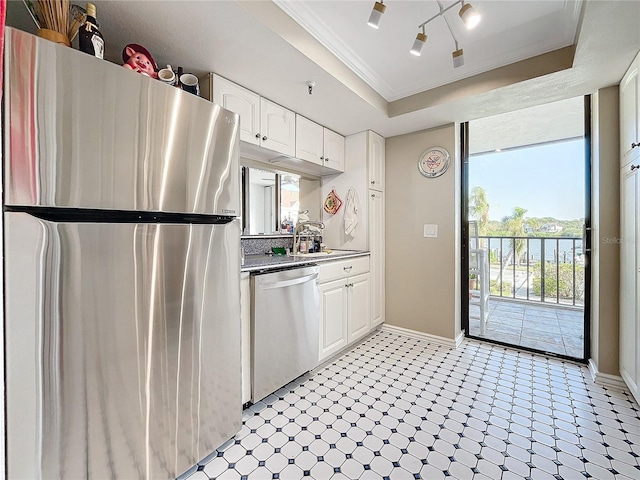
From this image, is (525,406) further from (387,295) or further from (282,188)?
(282,188)

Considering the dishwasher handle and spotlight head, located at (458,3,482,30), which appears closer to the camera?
spotlight head, located at (458,3,482,30)

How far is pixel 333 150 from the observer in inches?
112

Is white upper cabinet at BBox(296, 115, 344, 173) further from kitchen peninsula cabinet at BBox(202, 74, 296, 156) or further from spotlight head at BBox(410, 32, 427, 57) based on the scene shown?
spotlight head at BBox(410, 32, 427, 57)

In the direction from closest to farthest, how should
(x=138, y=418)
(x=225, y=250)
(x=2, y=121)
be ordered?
(x=2, y=121)
(x=138, y=418)
(x=225, y=250)

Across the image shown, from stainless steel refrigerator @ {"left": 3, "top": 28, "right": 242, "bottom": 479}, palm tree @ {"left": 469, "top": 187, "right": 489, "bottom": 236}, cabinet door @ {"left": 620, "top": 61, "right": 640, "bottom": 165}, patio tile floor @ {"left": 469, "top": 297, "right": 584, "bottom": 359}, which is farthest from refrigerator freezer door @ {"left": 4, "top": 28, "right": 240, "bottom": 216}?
patio tile floor @ {"left": 469, "top": 297, "right": 584, "bottom": 359}

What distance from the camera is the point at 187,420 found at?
1.22 meters

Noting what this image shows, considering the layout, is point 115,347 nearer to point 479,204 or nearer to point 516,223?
point 479,204

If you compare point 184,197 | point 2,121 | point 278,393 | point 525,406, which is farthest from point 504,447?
point 2,121

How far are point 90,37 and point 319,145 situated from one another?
1.82 metres

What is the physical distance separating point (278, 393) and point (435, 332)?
173 centimetres

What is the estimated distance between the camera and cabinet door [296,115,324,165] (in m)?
2.41

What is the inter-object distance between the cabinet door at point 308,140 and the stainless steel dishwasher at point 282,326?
1.07m

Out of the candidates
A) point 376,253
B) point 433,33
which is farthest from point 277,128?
point 376,253

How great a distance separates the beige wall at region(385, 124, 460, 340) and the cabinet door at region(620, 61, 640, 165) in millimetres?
1110
